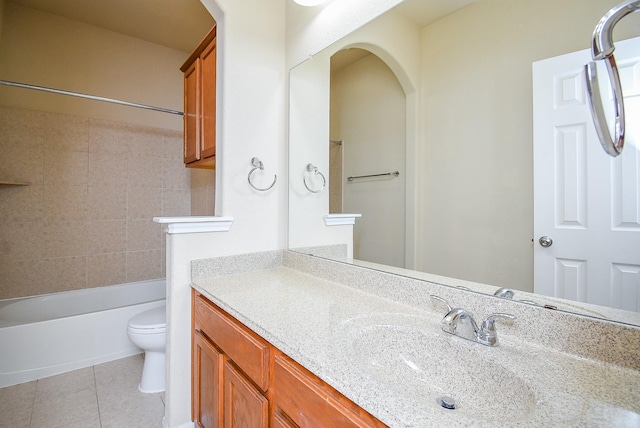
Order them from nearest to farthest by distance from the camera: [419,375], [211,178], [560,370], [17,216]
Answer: [560,370] → [419,375] → [17,216] → [211,178]

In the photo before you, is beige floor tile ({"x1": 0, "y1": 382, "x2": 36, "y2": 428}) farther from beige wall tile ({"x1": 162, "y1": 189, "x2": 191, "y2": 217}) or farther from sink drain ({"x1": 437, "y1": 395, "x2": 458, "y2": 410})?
sink drain ({"x1": 437, "y1": 395, "x2": 458, "y2": 410})

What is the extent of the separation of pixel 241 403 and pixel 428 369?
668 millimetres

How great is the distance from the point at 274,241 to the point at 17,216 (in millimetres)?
2165

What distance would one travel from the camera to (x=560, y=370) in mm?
663

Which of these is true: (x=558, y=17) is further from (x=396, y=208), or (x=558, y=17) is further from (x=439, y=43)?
(x=396, y=208)

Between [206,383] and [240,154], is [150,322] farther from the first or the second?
[240,154]

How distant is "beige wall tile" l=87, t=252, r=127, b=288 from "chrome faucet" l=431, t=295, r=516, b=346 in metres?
2.89

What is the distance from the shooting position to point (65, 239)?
2.46 meters

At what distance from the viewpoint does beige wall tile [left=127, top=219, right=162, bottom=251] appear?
2.76 m

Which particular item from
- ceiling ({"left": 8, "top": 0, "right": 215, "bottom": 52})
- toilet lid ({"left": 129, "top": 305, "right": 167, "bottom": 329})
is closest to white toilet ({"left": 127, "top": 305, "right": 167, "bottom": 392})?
toilet lid ({"left": 129, "top": 305, "right": 167, "bottom": 329})

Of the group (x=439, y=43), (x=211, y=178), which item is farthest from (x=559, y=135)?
(x=211, y=178)

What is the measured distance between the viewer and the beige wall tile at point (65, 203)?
239cm

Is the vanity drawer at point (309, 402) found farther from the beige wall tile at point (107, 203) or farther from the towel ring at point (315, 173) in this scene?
the beige wall tile at point (107, 203)

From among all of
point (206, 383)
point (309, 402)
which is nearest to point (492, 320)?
point (309, 402)
